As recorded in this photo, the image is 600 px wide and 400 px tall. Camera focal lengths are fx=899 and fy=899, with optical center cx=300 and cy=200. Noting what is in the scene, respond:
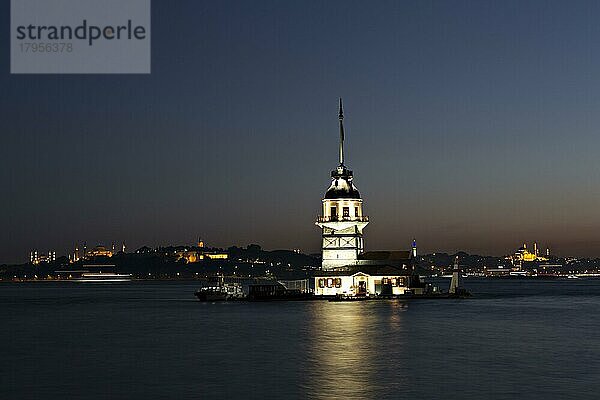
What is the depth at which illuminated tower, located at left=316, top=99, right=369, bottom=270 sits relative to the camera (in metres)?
123

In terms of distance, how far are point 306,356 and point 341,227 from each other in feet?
210

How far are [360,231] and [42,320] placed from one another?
45.5 meters

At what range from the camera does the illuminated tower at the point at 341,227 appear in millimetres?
123000

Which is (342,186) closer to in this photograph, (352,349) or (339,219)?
(339,219)

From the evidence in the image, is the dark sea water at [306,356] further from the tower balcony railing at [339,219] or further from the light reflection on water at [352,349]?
the tower balcony railing at [339,219]

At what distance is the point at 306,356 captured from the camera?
5950 cm

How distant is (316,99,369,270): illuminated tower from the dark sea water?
2295cm

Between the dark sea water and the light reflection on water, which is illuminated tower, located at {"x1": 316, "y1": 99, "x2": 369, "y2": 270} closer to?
the light reflection on water

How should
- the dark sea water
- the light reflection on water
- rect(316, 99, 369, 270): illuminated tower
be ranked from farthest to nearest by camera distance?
rect(316, 99, 369, 270): illuminated tower < the light reflection on water < the dark sea water

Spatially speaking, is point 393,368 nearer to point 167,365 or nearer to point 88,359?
point 167,365

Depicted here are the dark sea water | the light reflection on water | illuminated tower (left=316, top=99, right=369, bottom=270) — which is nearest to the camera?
the dark sea water

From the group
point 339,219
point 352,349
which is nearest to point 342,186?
point 339,219

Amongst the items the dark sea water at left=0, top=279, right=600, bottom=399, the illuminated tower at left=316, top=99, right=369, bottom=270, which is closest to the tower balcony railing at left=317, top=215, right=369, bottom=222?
the illuminated tower at left=316, top=99, right=369, bottom=270

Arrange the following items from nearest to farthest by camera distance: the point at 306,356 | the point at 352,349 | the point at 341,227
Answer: the point at 306,356 < the point at 352,349 < the point at 341,227
